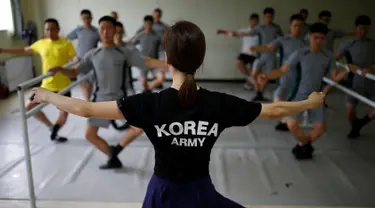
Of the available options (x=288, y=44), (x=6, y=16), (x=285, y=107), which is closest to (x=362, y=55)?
(x=288, y=44)

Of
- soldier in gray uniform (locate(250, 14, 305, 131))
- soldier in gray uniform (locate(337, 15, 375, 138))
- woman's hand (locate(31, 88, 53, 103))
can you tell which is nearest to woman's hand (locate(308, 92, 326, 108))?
woman's hand (locate(31, 88, 53, 103))

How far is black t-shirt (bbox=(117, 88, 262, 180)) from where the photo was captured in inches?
51.6

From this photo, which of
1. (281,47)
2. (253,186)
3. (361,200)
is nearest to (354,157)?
(361,200)

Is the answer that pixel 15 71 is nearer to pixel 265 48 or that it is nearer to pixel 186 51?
pixel 265 48

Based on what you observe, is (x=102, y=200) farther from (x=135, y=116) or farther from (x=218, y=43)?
(x=218, y=43)

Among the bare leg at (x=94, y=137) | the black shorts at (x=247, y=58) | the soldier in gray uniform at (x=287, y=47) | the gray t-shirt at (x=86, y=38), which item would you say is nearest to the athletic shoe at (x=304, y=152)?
the soldier in gray uniform at (x=287, y=47)

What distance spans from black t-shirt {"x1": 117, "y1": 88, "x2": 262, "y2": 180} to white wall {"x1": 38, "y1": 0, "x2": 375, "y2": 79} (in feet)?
Result: 19.3

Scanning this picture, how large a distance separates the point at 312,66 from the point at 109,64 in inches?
72.8

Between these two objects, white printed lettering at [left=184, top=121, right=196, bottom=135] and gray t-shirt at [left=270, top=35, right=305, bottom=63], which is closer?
white printed lettering at [left=184, top=121, right=196, bottom=135]

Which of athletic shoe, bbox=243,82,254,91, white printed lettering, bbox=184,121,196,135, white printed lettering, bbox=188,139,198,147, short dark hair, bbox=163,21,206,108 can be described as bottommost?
athletic shoe, bbox=243,82,254,91

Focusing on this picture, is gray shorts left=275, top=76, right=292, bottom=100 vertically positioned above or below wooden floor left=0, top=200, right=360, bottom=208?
above

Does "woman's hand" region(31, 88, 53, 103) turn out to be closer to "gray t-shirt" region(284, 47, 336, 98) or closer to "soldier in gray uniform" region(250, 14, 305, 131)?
"gray t-shirt" region(284, 47, 336, 98)

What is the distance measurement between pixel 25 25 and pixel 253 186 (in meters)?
5.71

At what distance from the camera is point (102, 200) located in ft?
9.34
